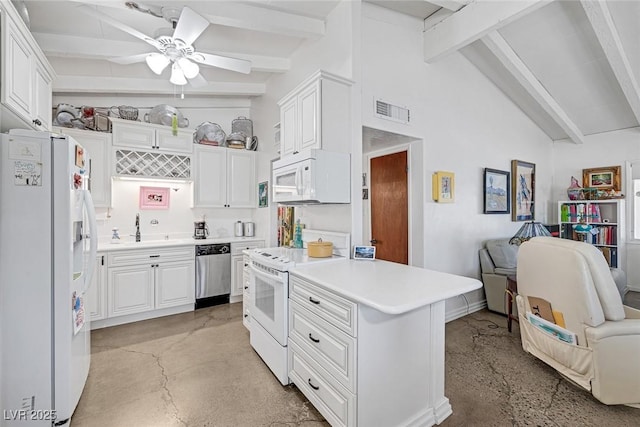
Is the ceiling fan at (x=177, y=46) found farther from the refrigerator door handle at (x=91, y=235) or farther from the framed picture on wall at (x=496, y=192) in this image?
the framed picture on wall at (x=496, y=192)

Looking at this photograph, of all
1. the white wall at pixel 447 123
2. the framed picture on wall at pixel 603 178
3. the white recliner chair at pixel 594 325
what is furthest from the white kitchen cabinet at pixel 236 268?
the framed picture on wall at pixel 603 178

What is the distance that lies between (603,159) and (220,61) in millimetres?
6197

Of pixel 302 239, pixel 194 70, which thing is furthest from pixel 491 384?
pixel 194 70

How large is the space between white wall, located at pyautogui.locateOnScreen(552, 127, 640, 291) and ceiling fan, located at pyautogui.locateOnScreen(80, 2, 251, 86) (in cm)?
575

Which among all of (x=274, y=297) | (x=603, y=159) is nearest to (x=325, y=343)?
(x=274, y=297)

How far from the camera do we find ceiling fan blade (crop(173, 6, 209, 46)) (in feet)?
6.91

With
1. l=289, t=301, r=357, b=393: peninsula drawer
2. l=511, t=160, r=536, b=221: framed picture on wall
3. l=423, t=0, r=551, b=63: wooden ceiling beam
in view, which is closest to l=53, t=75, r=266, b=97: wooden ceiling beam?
l=423, t=0, r=551, b=63: wooden ceiling beam

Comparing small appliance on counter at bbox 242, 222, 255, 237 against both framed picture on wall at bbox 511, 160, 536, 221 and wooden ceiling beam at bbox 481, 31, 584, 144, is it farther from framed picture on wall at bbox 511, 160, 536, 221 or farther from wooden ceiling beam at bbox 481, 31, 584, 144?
A: framed picture on wall at bbox 511, 160, 536, 221

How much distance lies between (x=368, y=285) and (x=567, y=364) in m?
1.73

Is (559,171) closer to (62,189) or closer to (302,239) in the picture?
(302,239)

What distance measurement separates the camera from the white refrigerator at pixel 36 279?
5.31 ft

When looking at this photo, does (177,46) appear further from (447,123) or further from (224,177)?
(447,123)

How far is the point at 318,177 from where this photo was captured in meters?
2.41

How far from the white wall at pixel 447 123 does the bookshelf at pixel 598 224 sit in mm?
1323
